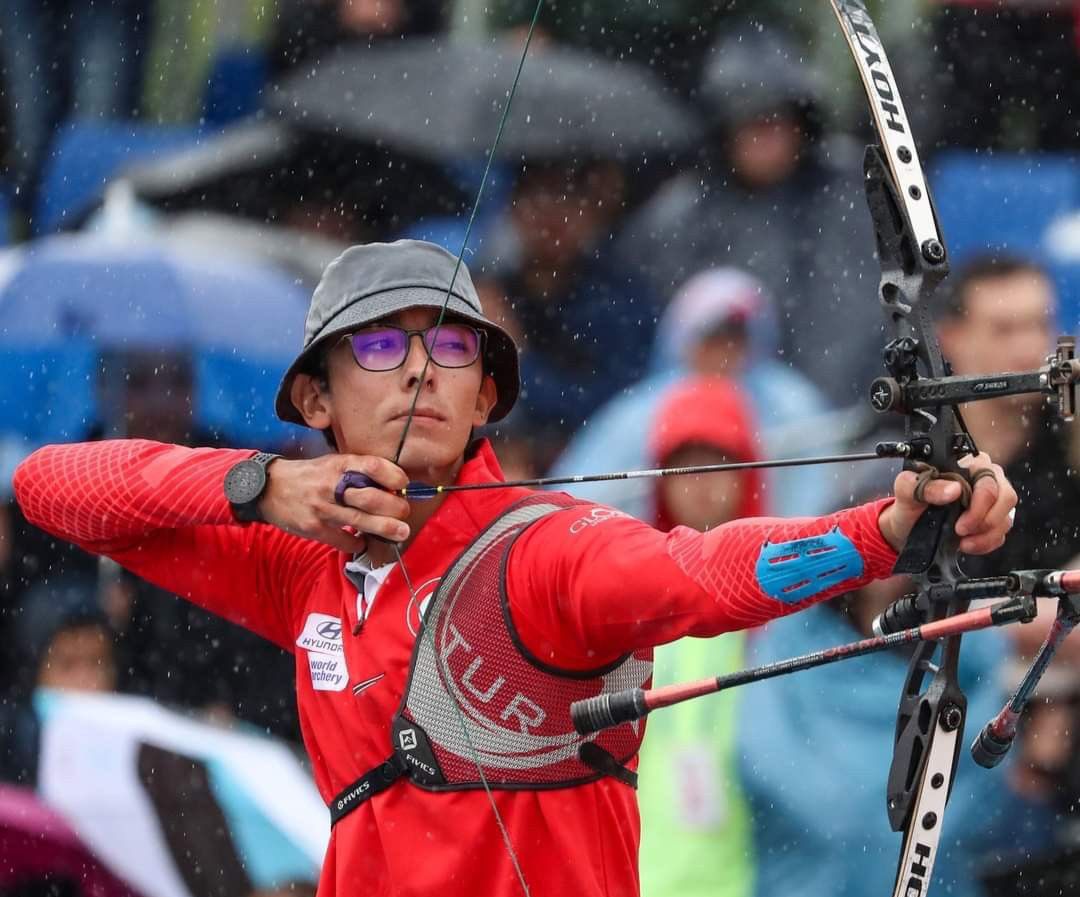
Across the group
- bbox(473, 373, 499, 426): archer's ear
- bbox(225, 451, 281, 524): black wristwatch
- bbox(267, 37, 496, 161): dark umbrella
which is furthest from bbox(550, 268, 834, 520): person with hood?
bbox(225, 451, 281, 524): black wristwatch

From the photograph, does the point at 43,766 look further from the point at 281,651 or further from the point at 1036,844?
the point at 1036,844

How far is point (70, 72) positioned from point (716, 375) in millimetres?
2037

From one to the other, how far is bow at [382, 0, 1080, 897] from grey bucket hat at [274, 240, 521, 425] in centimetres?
19

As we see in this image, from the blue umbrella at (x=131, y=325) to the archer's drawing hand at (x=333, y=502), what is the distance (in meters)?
2.15

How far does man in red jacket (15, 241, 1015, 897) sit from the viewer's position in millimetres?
2273

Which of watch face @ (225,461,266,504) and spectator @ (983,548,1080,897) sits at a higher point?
spectator @ (983,548,1080,897)

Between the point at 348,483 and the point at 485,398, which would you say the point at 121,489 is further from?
the point at 485,398

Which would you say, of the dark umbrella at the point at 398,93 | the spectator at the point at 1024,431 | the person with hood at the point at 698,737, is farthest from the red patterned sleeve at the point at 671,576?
the dark umbrella at the point at 398,93

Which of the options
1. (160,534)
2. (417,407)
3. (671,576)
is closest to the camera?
(671,576)

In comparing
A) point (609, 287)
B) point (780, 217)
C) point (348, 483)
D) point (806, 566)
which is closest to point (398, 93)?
point (609, 287)

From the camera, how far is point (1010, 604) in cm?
210

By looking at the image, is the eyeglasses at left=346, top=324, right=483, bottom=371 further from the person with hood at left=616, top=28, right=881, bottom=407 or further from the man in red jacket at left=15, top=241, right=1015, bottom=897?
the person with hood at left=616, top=28, right=881, bottom=407

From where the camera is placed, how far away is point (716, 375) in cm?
439

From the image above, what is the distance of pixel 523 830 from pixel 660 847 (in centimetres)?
166
